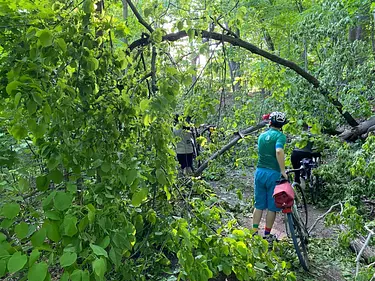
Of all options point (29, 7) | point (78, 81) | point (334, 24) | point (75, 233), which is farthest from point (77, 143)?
point (334, 24)

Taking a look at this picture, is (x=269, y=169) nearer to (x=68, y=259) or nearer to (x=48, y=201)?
(x=48, y=201)

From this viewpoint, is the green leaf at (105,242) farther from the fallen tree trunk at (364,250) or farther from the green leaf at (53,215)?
the fallen tree trunk at (364,250)

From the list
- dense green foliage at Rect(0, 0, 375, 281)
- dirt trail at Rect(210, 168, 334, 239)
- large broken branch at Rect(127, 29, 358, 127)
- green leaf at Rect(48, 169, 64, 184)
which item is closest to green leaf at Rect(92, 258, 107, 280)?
dense green foliage at Rect(0, 0, 375, 281)

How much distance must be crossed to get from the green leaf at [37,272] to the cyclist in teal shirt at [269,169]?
420 centimetres

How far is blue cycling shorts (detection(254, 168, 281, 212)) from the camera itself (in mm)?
5320

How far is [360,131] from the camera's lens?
7043 millimetres

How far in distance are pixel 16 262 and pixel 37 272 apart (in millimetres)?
94

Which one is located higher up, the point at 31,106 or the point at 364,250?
the point at 31,106

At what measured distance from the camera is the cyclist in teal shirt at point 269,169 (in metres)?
5.26

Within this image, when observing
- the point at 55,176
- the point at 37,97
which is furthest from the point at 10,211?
the point at 37,97

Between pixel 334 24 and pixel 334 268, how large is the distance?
4.42 meters

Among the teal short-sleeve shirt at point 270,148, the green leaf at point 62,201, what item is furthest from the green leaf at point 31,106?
the teal short-sleeve shirt at point 270,148

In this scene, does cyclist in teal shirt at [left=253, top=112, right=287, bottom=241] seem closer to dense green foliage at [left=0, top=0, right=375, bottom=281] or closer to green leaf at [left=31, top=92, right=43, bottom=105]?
dense green foliage at [left=0, top=0, right=375, bottom=281]

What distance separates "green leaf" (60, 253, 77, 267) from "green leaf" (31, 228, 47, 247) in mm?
140
